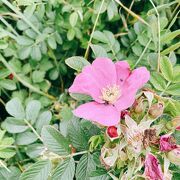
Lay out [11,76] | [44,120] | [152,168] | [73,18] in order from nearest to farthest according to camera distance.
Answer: [152,168]
[44,120]
[73,18]
[11,76]

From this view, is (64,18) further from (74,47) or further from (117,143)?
(117,143)

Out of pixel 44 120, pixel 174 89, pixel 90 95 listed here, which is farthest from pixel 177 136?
pixel 44 120

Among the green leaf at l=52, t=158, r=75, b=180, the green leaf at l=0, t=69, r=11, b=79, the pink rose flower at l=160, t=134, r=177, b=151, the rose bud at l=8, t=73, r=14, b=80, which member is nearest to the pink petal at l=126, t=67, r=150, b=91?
the pink rose flower at l=160, t=134, r=177, b=151

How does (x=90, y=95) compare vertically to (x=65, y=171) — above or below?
above

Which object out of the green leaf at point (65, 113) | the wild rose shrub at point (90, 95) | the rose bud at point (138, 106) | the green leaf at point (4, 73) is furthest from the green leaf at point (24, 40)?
the rose bud at point (138, 106)

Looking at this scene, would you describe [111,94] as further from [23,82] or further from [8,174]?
[23,82]

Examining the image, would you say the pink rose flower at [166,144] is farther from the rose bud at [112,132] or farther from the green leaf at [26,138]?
the green leaf at [26,138]

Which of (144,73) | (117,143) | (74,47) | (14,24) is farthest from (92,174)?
(14,24)
